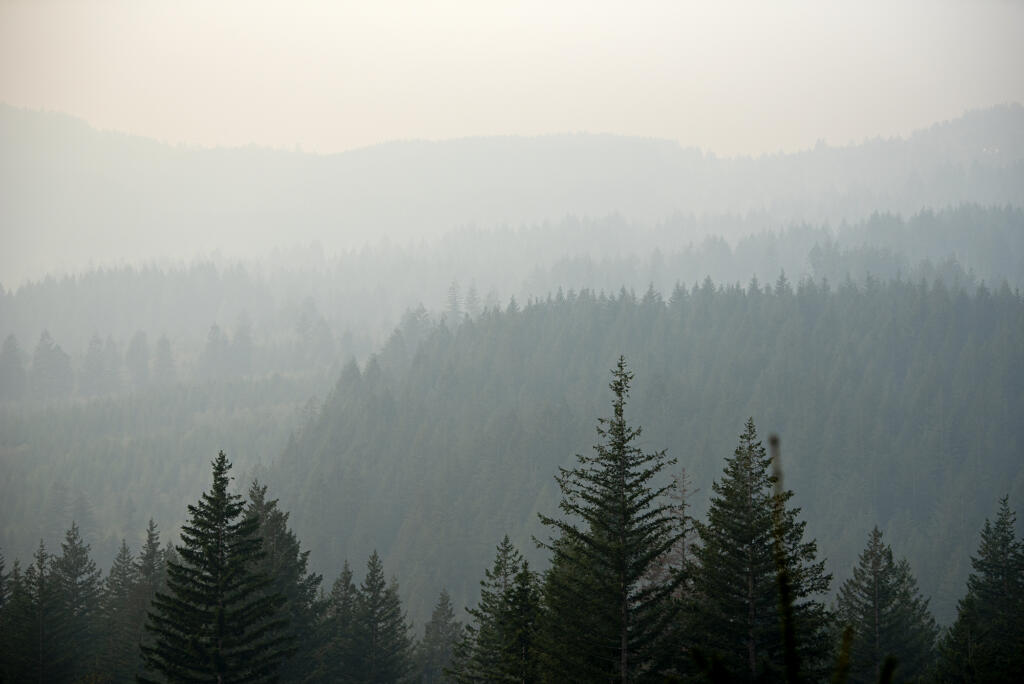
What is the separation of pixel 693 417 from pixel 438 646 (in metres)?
76.9

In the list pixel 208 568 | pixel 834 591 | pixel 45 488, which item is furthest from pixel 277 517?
pixel 45 488

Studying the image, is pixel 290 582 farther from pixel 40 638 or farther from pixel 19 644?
pixel 19 644

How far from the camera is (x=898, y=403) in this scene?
433ft

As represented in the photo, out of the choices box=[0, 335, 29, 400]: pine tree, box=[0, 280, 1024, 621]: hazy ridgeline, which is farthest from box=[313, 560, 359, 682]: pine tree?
box=[0, 335, 29, 400]: pine tree

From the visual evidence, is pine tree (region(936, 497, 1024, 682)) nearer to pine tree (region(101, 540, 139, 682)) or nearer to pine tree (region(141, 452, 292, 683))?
pine tree (region(141, 452, 292, 683))

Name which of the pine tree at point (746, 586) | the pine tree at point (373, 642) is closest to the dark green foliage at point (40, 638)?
the pine tree at point (373, 642)

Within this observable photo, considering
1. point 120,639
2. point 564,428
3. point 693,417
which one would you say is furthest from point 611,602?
point 693,417

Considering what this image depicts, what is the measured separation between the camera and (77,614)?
177 ft

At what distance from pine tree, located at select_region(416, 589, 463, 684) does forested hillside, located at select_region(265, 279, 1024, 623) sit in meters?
40.8

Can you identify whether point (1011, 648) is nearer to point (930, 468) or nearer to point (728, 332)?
point (930, 468)

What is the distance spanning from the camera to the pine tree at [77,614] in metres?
46.4

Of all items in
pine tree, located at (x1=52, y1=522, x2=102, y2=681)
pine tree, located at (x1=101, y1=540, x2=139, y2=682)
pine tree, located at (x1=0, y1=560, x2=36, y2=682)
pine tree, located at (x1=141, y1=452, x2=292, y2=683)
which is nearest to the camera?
pine tree, located at (x1=141, y1=452, x2=292, y2=683)

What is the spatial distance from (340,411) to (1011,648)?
409 feet

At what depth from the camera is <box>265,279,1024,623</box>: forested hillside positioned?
11275 cm
